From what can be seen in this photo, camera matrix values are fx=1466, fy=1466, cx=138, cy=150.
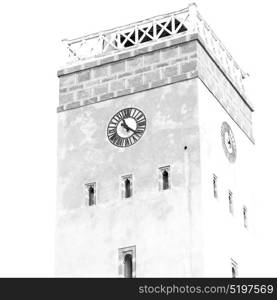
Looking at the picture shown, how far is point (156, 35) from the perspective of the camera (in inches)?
1769

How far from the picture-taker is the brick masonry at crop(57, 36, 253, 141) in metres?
44.0

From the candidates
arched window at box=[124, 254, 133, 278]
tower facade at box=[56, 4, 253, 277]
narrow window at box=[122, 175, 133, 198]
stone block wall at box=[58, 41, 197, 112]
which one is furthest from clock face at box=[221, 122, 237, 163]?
arched window at box=[124, 254, 133, 278]

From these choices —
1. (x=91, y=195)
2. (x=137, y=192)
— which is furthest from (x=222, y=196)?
(x=91, y=195)

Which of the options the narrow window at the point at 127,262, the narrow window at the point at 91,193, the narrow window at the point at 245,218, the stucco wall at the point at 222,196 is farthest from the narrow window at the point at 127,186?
the narrow window at the point at 245,218

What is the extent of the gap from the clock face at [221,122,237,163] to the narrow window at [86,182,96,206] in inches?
165

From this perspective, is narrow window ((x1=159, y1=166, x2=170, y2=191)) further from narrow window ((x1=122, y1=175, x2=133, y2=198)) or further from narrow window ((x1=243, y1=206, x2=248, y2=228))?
narrow window ((x1=243, y1=206, x2=248, y2=228))

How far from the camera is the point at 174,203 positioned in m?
42.4

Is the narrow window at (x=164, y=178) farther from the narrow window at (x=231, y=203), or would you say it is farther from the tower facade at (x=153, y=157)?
the narrow window at (x=231, y=203)

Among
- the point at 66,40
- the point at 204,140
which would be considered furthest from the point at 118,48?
the point at 204,140

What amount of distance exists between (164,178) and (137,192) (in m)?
0.91

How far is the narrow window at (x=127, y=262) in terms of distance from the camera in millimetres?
42312
